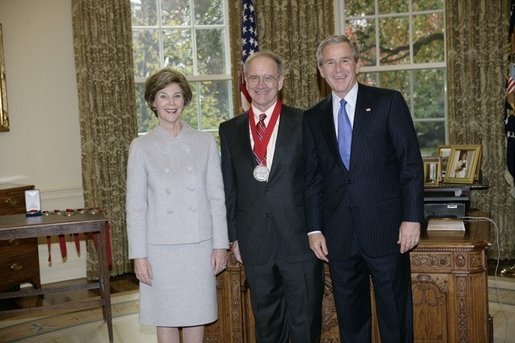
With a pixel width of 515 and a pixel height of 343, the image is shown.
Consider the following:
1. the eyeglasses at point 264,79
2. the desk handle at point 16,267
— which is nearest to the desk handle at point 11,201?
the desk handle at point 16,267

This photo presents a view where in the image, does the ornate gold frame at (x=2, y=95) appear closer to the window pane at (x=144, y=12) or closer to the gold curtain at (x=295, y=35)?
the window pane at (x=144, y=12)

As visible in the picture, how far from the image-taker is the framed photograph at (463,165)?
371cm

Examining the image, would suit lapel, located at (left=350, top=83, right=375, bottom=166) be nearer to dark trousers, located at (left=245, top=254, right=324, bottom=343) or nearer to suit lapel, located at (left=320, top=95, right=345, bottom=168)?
suit lapel, located at (left=320, top=95, right=345, bottom=168)

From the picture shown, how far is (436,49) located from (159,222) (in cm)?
448

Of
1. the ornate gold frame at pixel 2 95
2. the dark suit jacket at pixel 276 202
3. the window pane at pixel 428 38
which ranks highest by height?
the window pane at pixel 428 38

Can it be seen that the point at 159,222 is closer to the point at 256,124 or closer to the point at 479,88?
the point at 256,124

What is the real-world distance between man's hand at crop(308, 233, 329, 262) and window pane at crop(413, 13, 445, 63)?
4.13m

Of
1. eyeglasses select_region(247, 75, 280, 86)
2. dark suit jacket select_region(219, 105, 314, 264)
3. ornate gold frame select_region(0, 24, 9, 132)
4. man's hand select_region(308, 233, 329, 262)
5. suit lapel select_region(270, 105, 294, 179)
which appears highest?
ornate gold frame select_region(0, 24, 9, 132)

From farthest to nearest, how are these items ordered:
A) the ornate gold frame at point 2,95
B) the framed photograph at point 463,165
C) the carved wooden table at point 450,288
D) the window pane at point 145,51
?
1. the window pane at point 145,51
2. the ornate gold frame at point 2,95
3. the framed photograph at point 463,165
4. the carved wooden table at point 450,288

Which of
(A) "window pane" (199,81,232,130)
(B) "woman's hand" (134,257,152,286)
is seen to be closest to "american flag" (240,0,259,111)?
(A) "window pane" (199,81,232,130)

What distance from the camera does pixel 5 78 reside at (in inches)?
218

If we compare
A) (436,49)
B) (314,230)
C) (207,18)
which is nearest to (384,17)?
(436,49)

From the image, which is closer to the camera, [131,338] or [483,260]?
[483,260]

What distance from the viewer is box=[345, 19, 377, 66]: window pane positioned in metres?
6.34
